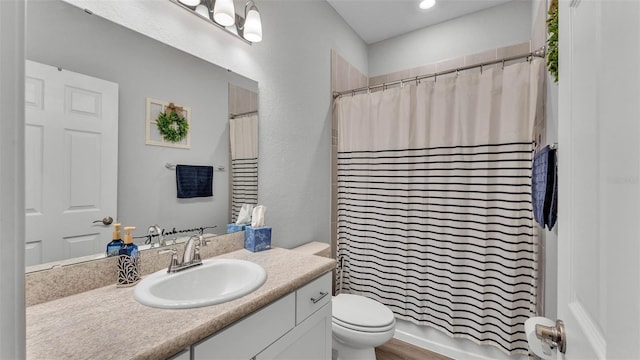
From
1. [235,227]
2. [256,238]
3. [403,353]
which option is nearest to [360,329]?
[403,353]

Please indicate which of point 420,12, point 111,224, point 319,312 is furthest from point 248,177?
point 420,12

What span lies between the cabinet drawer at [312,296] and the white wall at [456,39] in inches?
92.4

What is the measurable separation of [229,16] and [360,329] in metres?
1.80

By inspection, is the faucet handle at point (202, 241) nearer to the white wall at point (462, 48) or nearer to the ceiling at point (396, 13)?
the white wall at point (462, 48)

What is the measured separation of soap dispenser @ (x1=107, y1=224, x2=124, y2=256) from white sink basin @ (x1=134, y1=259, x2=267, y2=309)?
0.15 m

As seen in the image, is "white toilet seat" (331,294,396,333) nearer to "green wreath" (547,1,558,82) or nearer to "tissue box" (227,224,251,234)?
"tissue box" (227,224,251,234)

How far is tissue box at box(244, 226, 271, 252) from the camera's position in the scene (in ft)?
4.82

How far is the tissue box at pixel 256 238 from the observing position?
4.82 feet

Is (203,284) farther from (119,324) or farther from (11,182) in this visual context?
(11,182)

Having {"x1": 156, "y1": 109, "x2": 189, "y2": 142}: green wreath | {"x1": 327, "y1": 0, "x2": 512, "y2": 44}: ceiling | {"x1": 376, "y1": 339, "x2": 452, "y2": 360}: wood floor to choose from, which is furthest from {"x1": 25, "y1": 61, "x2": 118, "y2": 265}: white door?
{"x1": 327, "y1": 0, "x2": 512, "y2": 44}: ceiling

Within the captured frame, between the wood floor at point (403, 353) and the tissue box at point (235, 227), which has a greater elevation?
→ the tissue box at point (235, 227)

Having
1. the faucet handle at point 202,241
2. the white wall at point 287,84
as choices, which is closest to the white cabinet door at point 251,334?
the faucet handle at point 202,241

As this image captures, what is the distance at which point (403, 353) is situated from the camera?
1955 mm

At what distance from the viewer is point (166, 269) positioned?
1.16m
